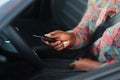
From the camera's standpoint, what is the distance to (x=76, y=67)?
2.26 metres

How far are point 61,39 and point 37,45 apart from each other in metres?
0.40

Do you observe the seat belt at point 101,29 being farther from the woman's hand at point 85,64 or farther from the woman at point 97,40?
the woman's hand at point 85,64

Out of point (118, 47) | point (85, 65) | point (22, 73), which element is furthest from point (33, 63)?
point (118, 47)

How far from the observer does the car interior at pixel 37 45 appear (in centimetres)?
164

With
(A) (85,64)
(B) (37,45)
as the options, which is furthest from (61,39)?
(B) (37,45)

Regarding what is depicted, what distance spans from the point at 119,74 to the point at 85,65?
475 millimetres

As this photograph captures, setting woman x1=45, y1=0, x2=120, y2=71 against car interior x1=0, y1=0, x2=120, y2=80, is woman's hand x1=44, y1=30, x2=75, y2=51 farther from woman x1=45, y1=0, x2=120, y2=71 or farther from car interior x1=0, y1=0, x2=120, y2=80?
car interior x1=0, y1=0, x2=120, y2=80

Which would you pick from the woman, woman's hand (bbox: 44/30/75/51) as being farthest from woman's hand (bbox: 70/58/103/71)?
woman's hand (bbox: 44/30/75/51)

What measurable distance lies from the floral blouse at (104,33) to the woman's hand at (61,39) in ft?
0.20

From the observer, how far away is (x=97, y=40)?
2.36 m

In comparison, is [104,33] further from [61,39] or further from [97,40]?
[61,39]

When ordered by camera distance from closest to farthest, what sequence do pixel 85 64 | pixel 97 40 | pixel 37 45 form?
1. pixel 85 64
2. pixel 97 40
3. pixel 37 45

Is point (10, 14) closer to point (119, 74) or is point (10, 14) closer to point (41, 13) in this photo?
point (119, 74)

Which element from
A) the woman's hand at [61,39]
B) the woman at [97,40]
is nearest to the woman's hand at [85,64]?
the woman at [97,40]
